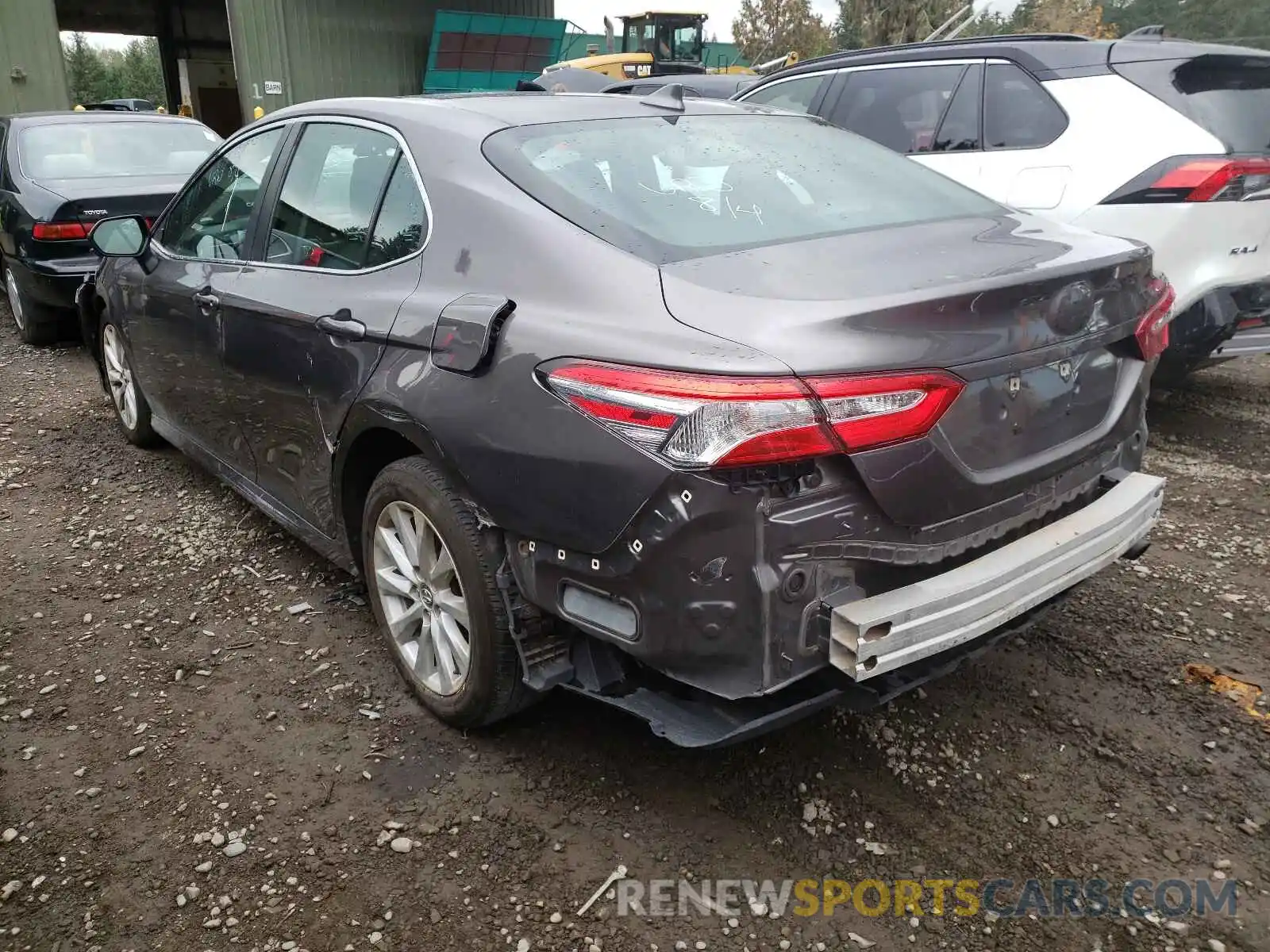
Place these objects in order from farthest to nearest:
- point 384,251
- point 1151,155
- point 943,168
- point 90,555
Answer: point 943,168, point 1151,155, point 90,555, point 384,251

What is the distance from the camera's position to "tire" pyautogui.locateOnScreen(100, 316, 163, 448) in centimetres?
460

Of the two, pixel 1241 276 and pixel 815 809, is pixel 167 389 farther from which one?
pixel 1241 276

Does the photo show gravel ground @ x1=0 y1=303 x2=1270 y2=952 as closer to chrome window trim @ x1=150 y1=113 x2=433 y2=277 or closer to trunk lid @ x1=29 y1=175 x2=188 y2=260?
Result: chrome window trim @ x1=150 y1=113 x2=433 y2=277

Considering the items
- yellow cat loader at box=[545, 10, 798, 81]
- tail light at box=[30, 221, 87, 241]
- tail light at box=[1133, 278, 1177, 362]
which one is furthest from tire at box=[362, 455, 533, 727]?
yellow cat loader at box=[545, 10, 798, 81]

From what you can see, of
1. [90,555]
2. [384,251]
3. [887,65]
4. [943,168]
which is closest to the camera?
[384,251]

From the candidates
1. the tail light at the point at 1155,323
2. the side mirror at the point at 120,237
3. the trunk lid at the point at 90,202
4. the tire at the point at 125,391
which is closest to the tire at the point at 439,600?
the tail light at the point at 1155,323

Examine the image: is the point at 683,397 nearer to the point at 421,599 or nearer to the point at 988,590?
the point at 988,590

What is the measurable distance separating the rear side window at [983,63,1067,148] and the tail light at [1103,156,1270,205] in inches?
22.2

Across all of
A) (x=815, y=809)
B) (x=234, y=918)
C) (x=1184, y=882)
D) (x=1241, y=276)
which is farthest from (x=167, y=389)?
(x=1241, y=276)

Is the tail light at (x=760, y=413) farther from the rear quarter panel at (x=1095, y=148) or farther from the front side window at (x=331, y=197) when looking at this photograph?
the rear quarter panel at (x=1095, y=148)

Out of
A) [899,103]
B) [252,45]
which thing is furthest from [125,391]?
[252,45]

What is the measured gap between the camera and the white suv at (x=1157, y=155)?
418 cm

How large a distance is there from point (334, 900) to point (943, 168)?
4627 millimetres

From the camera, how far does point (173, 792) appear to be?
8.07ft
